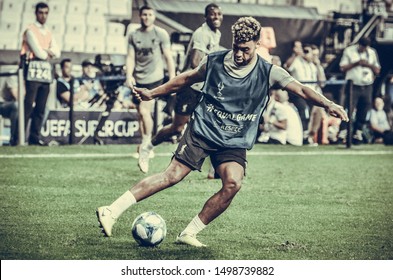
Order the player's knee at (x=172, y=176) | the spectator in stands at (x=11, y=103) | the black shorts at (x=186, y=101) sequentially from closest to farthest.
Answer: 1. the player's knee at (x=172, y=176)
2. the black shorts at (x=186, y=101)
3. the spectator in stands at (x=11, y=103)

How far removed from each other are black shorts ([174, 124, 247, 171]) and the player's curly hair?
0.86 meters

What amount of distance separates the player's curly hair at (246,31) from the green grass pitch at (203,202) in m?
1.56

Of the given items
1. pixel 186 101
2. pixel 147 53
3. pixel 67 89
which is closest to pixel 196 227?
pixel 186 101

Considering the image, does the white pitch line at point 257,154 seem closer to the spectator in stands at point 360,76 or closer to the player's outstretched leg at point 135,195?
the spectator in stands at point 360,76

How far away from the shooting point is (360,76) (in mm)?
18469

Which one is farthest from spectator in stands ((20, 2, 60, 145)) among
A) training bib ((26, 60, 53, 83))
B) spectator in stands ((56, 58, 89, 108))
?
spectator in stands ((56, 58, 89, 108))

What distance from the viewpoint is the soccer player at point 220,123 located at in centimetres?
719

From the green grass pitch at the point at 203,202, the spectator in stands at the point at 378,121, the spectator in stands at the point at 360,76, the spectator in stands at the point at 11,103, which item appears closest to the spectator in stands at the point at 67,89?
the spectator in stands at the point at 11,103

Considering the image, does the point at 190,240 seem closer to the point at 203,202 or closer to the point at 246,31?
the point at 246,31

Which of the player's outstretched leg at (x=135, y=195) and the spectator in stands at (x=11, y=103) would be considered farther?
the spectator in stands at (x=11, y=103)
